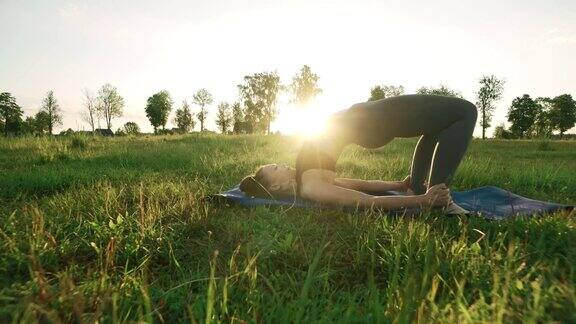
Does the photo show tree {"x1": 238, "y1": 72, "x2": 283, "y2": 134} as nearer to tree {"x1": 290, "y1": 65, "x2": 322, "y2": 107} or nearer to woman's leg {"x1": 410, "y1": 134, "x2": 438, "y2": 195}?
tree {"x1": 290, "y1": 65, "x2": 322, "y2": 107}

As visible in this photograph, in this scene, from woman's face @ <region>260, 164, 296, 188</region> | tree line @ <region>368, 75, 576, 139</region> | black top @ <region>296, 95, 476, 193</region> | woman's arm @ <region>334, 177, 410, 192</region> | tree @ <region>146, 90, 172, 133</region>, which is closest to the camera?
black top @ <region>296, 95, 476, 193</region>

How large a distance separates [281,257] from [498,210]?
296cm

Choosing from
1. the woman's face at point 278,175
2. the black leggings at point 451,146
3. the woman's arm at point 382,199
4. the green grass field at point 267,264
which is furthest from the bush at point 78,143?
the black leggings at point 451,146

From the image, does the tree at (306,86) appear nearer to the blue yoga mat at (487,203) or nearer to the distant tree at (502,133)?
the distant tree at (502,133)

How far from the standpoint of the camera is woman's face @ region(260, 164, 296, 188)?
4848 mm

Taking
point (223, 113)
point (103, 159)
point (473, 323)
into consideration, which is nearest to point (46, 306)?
point (473, 323)

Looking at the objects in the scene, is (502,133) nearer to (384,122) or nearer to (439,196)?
(384,122)

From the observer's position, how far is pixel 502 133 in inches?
3054

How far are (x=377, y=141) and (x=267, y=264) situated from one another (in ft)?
8.11

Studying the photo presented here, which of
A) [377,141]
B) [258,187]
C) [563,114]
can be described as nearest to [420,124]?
[377,141]

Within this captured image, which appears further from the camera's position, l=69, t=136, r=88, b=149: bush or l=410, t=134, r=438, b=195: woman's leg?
l=69, t=136, r=88, b=149: bush

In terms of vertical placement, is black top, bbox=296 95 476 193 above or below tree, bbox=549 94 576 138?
below

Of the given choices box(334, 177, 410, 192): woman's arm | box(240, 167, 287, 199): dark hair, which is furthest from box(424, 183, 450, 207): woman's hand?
box(240, 167, 287, 199): dark hair

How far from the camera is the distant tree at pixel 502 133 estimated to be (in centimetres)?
7249
